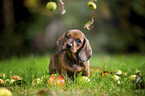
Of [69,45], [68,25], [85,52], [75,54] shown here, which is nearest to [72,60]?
[75,54]

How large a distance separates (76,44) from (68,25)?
429cm

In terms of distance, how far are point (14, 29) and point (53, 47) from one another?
5.81 ft

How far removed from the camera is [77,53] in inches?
101

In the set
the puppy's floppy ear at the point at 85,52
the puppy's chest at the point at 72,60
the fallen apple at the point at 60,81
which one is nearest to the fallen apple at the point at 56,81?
the fallen apple at the point at 60,81

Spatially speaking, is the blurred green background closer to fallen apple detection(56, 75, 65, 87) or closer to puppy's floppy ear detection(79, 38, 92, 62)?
puppy's floppy ear detection(79, 38, 92, 62)

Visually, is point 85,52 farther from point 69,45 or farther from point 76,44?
point 69,45

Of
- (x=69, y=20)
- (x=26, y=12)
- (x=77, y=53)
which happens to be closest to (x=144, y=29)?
(x=69, y=20)

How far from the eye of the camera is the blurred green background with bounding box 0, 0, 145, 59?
644 centimetres

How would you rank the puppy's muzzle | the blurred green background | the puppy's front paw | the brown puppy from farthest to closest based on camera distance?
the blurred green background
the puppy's front paw
the brown puppy
the puppy's muzzle

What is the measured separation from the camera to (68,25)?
6.60 m

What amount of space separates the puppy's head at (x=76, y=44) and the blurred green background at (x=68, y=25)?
391cm

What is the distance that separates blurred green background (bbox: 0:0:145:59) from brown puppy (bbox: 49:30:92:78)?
384 cm

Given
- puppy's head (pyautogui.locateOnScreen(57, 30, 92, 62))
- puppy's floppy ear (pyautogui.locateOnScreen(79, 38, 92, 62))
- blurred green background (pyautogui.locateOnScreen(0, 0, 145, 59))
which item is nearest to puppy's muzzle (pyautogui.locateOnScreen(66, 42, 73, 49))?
puppy's head (pyautogui.locateOnScreen(57, 30, 92, 62))

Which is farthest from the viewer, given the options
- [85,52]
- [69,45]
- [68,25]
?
[68,25]
